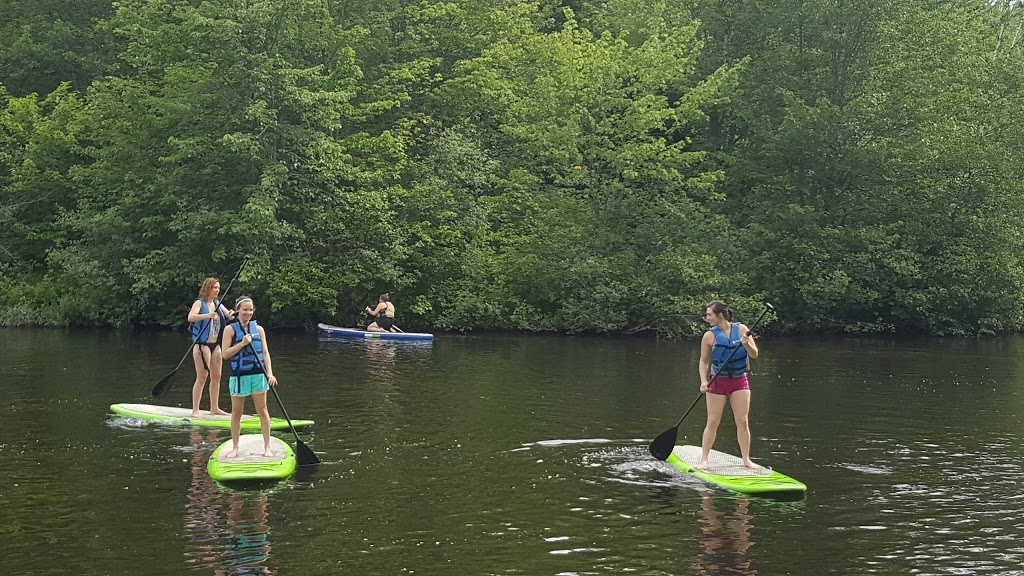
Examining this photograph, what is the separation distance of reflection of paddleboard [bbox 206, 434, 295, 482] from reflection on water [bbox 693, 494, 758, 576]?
411cm

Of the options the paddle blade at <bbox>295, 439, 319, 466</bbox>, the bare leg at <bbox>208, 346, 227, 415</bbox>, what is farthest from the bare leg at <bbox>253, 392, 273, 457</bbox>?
the bare leg at <bbox>208, 346, 227, 415</bbox>

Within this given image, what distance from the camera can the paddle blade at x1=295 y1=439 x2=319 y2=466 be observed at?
11.3 meters

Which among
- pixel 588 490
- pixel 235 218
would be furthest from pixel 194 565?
pixel 235 218

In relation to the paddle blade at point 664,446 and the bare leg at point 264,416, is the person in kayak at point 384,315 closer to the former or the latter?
the bare leg at point 264,416

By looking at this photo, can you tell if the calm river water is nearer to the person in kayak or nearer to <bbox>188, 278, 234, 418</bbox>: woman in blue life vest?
<bbox>188, 278, 234, 418</bbox>: woman in blue life vest

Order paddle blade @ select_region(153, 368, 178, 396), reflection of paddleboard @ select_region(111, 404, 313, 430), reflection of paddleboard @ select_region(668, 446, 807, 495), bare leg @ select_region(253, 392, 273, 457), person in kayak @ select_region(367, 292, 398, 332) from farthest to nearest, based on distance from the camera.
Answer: person in kayak @ select_region(367, 292, 398, 332) < paddle blade @ select_region(153, 368, 178, 396) < reflection of paddleboard @ select_region(111, 404, 313, 430) < bare leg @ select_region(253, 392, 273, 457) < reflection of paddleboard @ select_region(668, 446, 807, 495)

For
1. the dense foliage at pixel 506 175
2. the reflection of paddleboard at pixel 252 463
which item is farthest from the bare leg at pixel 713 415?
the dense foliage at pixel 506 175

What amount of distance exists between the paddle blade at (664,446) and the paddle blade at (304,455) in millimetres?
3656

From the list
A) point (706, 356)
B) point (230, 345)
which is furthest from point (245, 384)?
point (706, 356)

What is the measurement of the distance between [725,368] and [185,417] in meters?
7.13

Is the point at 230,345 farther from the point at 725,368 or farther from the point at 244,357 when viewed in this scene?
the point at 725,368

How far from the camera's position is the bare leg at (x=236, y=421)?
35.8 feet

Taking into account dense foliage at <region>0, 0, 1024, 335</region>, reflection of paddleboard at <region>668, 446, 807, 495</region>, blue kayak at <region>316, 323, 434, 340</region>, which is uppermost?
dense foliage at <region>0, 0, 1024, 335</region>

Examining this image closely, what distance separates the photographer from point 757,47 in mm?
43531
